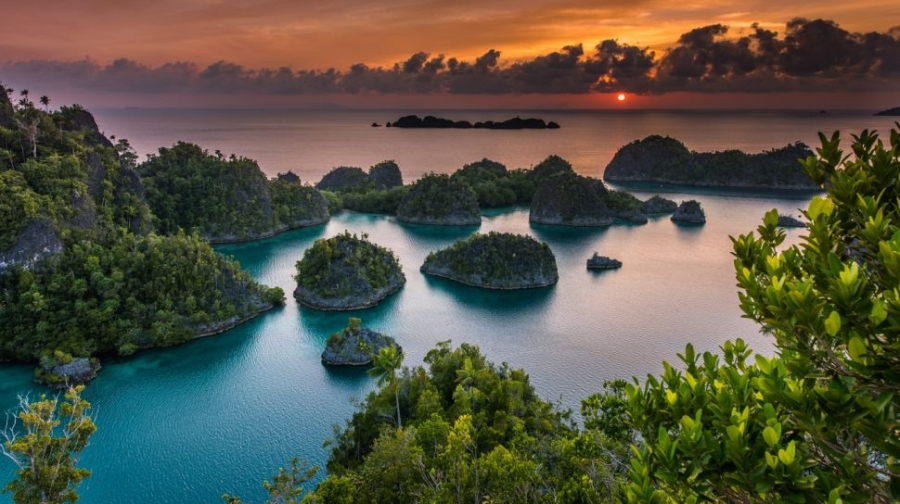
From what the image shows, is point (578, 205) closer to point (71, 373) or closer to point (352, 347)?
point (352, 347)

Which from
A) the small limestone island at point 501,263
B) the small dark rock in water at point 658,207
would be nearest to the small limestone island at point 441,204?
the small limestone island at point 501,263

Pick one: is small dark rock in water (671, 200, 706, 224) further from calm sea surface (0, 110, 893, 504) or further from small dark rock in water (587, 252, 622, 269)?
small dark rock in water (587, 252, 622, 269)

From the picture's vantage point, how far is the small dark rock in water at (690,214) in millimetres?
68812

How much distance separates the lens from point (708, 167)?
100312 millimetres

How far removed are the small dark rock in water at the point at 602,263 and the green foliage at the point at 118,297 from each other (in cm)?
2978

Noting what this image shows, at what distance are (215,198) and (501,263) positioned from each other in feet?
112

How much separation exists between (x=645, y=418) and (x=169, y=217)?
59764 mm

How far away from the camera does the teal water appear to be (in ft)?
72.8

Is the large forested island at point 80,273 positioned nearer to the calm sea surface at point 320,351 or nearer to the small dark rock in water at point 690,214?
the calm sea surface at point 320,351

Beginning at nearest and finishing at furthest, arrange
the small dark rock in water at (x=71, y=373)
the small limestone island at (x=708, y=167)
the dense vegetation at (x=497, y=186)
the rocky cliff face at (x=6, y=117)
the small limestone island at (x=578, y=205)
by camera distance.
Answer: the small dark rock in water at (x=71, y=373) → the rocky cliff face at (x=6, y=117) → the small limestone island at (x=578, y=205) → the dense vegetation at (x=497, y=186) → the small limestone island at (x=708, y=167)

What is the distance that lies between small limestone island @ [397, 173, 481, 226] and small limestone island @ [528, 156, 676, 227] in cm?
897

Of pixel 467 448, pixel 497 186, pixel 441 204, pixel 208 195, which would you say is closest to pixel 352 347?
pixel 467 448

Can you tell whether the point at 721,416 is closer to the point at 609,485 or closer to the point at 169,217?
the point at 609,485

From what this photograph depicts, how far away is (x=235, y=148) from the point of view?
15962cm
